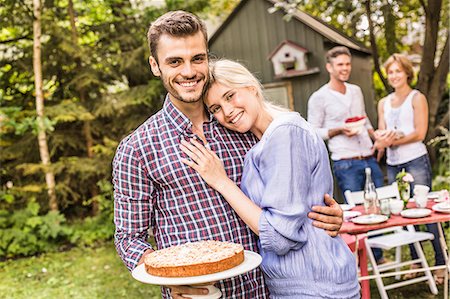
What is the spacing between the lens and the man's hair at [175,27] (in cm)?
192

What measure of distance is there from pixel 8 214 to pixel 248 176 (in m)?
6.71

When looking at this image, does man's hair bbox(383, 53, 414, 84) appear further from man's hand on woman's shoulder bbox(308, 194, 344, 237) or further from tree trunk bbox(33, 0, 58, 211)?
tree trunk bbox(33, 0, 58, 211)

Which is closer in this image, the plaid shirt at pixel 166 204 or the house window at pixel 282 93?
the plaid shirt at pixel 166 204

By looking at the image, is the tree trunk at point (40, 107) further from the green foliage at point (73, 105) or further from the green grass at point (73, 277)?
the green grass at point (73, 277)

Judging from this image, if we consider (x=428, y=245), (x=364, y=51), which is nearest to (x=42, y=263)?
(x=428, y=245)

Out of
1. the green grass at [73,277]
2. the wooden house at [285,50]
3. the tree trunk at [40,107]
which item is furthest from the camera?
the wooden house at [285,50]

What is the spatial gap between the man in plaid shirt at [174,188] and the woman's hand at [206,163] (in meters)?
0.03

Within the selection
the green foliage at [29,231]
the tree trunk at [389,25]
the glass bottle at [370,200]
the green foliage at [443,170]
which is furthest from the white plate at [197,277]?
the tree trunk at [389,25]

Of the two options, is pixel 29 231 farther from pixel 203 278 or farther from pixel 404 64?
pixel 203 278

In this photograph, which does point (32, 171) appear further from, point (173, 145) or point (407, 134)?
point (173, 145)

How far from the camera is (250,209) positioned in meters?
1.91

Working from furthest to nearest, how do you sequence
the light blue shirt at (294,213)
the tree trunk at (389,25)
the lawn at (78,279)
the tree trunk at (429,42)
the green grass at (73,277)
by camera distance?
the tree trunk at (389,25), the tree trunk at (429,42), the green grass at (73,277), the lawn at (78,279), the light blue shirt at (294,213)

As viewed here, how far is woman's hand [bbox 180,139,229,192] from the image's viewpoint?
195 cm

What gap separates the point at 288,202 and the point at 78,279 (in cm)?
478
